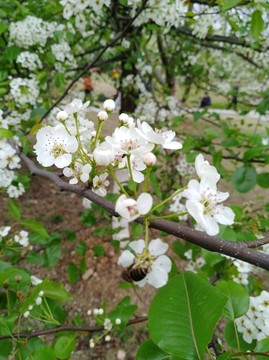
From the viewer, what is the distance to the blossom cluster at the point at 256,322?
1.13 m

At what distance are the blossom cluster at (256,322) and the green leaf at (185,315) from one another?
1.36 ft

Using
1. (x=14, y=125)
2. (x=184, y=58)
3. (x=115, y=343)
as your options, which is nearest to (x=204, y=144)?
(x=14, y=125)

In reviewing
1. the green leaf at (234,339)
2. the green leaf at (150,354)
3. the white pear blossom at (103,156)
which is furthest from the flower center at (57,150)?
the green leaf at (234,339)

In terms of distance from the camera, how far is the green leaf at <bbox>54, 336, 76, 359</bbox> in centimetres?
118

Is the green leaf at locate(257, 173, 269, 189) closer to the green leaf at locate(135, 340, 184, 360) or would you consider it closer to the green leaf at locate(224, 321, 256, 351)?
the green leaf at locate(224, 321, 256, 351)

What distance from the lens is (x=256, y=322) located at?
117 cm

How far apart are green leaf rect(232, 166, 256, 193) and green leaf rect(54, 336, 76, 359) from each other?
62.8 inches

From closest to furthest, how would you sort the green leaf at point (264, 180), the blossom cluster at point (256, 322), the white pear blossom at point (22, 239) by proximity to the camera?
the blossom cluster at point (256, 322) < the white pear blossom at point (22, 239) < the green leaf at point (264, 180)

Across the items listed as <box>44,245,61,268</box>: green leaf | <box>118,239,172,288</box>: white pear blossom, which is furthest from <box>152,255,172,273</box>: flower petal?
<box>44,245,61,268</box>: green leaf

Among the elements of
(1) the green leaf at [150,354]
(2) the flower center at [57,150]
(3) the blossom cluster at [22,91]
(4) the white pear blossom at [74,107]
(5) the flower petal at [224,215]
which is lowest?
(3) the blossom cluster at [22,91]

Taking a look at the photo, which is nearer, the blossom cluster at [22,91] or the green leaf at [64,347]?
the green leaf at [64,347]

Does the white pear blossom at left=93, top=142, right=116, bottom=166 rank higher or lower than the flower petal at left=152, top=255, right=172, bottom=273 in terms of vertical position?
higher

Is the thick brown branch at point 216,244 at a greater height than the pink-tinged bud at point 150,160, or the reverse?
the pink-tinged bud at point 150,160

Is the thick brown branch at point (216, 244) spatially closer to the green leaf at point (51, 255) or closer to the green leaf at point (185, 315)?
the green leaf at point (185, 315)
